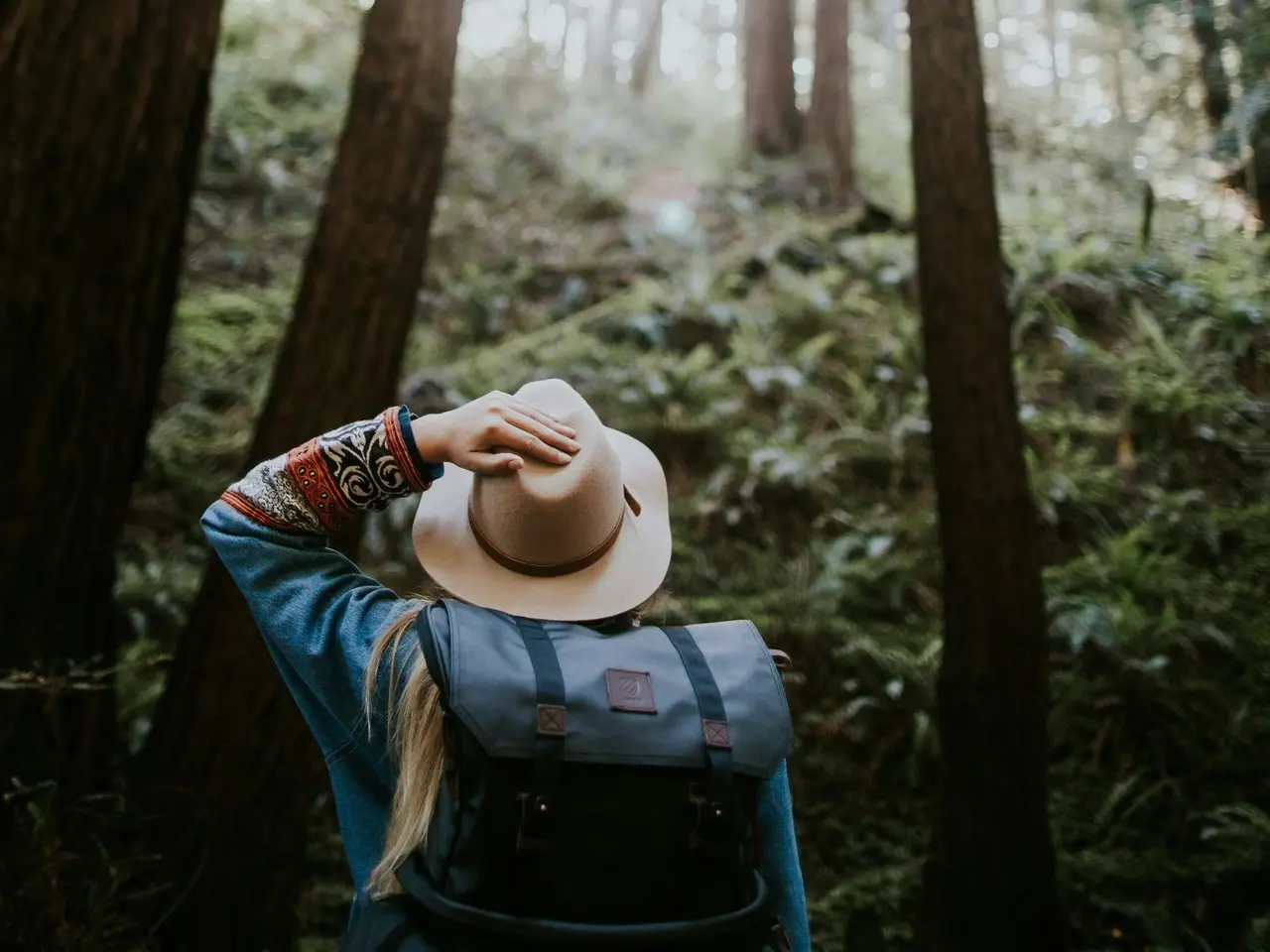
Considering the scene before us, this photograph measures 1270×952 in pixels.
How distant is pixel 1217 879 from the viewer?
4355mm

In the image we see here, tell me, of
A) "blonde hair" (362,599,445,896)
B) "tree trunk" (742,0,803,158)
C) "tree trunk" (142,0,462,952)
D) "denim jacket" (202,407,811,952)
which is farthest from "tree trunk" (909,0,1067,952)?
"tree trunk" (742,0,803,158)

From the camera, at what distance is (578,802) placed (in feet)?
4.83

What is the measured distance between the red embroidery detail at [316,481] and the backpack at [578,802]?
0.32 metres

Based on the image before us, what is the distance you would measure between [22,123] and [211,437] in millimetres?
3825

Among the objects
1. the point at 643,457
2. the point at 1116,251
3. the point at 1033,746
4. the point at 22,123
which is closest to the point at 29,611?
the point at 22,123

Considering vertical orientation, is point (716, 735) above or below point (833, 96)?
below

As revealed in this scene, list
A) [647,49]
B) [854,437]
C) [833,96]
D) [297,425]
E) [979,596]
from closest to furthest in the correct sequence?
1. [979,596]
2. [297,425]
3. [854,437]
4. [833,96]
5. [647,49]

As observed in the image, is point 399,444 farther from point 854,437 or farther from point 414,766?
point 854,437

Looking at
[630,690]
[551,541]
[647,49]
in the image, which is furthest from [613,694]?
[647,49]

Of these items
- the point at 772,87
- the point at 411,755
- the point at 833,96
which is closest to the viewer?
the point at 411,755

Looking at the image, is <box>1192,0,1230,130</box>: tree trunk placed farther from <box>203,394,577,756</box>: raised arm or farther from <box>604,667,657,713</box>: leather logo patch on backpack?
<box>604,667,657,713</box>: leather logo patch on backpack

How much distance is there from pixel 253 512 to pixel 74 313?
93.6 inches

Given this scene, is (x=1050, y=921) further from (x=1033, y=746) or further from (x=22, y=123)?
(x=22, y=123)

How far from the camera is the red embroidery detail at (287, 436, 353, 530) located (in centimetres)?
179
